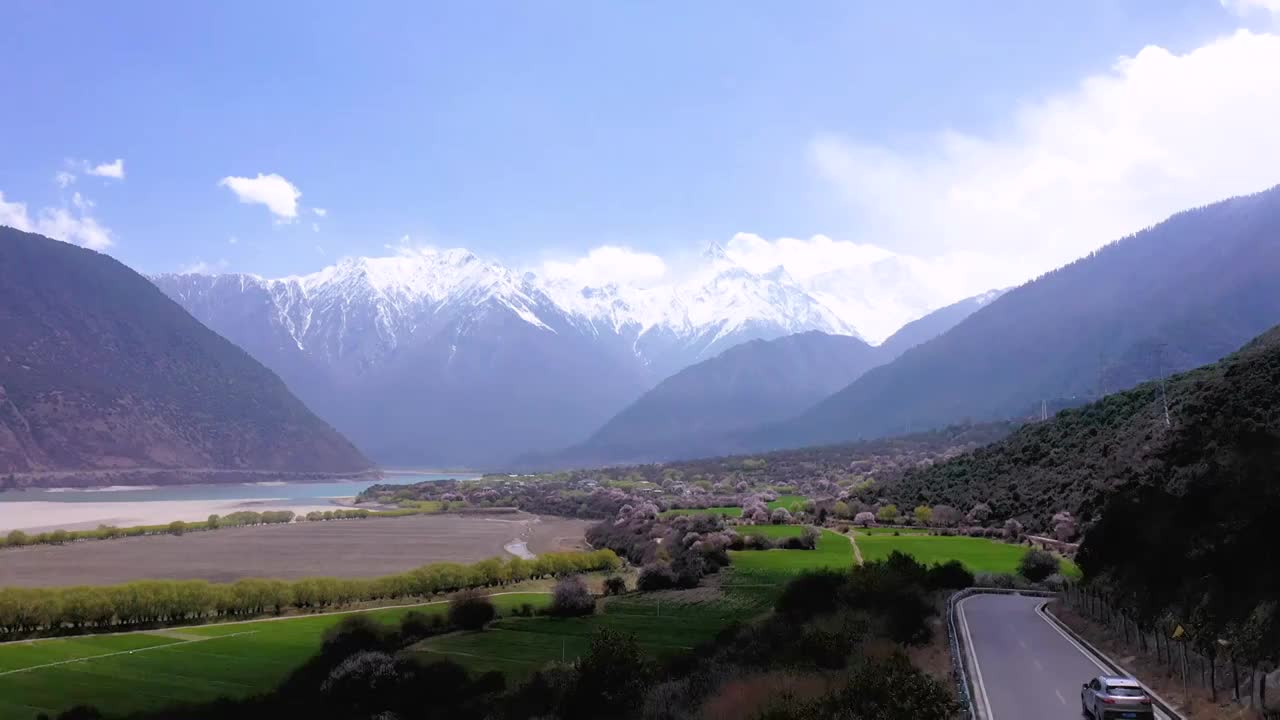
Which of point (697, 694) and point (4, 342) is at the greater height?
point (4, 342)

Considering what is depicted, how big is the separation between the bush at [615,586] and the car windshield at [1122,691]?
47111 mm

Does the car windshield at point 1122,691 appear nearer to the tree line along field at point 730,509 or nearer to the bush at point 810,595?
the bush at point 810,595

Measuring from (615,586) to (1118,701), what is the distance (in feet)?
159

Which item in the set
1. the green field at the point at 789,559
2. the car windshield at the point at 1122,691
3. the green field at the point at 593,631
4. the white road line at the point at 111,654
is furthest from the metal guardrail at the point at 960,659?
the white road line at the point at 111,654

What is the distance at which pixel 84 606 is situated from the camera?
50438mm

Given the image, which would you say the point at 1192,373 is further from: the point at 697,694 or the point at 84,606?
the point at 84,606

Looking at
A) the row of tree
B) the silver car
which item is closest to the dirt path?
the row of tree

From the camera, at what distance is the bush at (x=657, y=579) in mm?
62500

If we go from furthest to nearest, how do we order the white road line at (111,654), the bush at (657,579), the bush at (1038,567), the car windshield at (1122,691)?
1. the bush at (657,579)
2. the bush at (1038,567)
3. the white road line at (111,654)
4. the car windshield at (1122,691)

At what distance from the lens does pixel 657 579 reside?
62.7 meters

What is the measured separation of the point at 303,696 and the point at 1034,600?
118 feet

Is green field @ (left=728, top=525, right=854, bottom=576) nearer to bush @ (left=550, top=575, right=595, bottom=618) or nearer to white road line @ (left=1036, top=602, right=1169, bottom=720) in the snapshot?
bush @ (left=550, top=575, right=595, bottom=618)

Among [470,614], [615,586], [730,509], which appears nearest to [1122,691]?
[470,614]

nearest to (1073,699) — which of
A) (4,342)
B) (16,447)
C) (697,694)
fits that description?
(697,694)
